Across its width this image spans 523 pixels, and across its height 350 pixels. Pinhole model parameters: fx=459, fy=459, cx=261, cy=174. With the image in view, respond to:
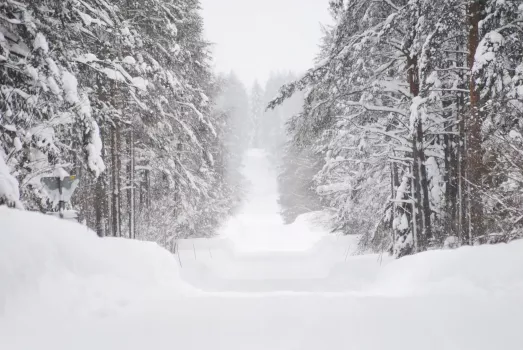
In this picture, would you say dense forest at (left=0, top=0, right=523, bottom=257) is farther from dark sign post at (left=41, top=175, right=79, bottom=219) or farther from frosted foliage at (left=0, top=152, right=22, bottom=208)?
dark sign post at (left=41, top=175, right=79, bottom=219)

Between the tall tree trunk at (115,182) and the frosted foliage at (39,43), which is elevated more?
the frosted foliage at (39,43)

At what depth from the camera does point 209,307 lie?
18.2 feet

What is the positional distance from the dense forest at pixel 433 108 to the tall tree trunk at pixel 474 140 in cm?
2

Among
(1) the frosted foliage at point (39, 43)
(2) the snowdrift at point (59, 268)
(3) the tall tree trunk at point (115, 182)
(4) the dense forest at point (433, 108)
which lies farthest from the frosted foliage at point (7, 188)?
(4) the dense forest at point (433, 108)

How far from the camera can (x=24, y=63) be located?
24.7 feet

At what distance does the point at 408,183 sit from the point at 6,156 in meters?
9.31

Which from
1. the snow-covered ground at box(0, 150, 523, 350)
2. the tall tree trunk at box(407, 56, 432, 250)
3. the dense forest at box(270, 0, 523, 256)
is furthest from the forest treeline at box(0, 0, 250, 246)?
the tall tree trunk at box(407, 56, 432, 250)

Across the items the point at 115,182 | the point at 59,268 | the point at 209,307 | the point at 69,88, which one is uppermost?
the point at 69,88

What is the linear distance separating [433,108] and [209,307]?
858cm

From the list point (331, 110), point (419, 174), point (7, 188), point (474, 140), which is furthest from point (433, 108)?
A: point (7, 188)

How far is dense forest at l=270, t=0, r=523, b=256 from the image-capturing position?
8.12 metres

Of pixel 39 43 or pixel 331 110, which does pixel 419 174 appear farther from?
pixel 39 43

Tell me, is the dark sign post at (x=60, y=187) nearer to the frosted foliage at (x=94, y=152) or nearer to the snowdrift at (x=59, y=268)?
the frosted foliage at (x=94, y=152)

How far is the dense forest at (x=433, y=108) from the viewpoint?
812cm
